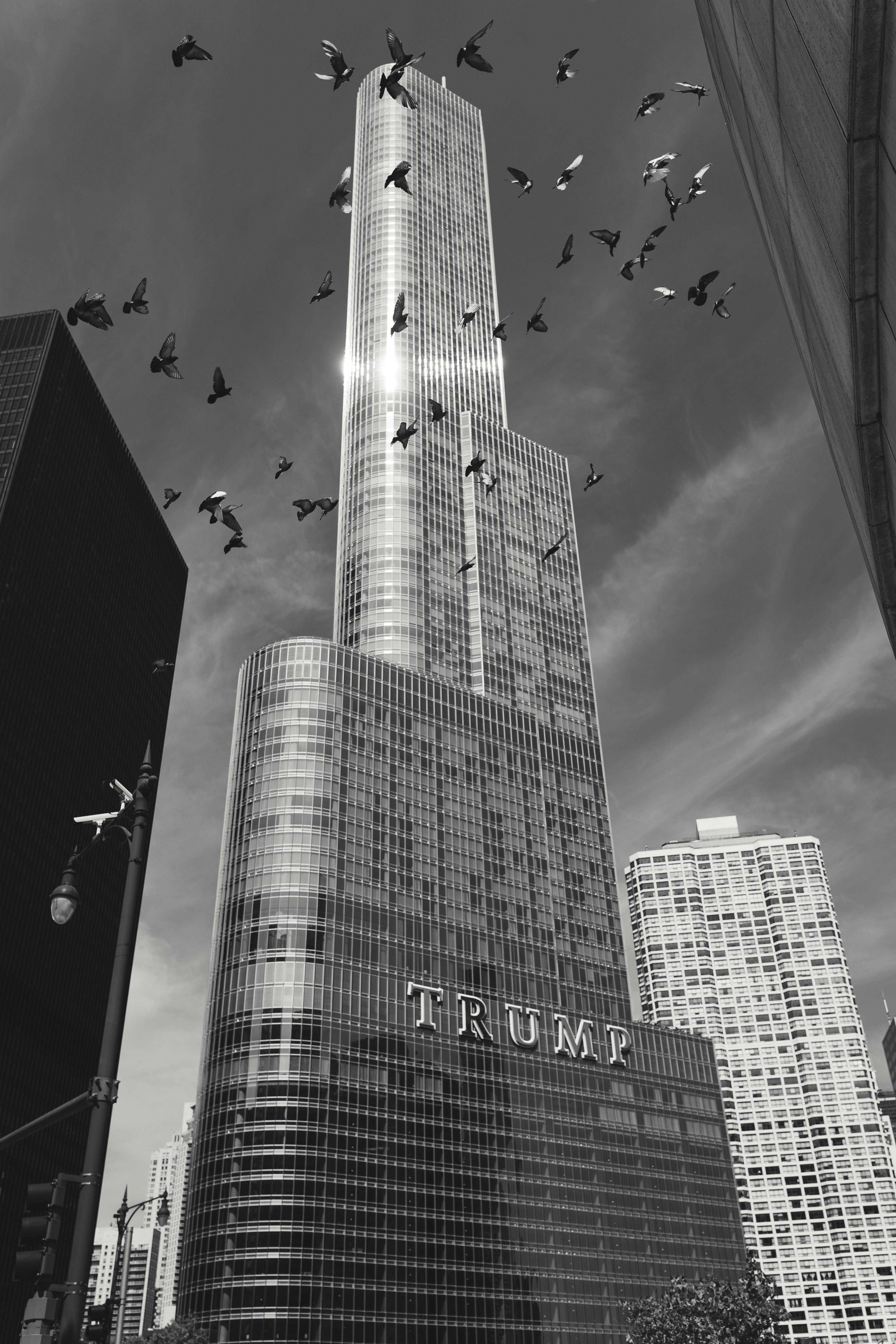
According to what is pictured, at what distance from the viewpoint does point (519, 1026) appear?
5330 inches

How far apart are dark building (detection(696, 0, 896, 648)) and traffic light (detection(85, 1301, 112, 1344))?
1383 cm

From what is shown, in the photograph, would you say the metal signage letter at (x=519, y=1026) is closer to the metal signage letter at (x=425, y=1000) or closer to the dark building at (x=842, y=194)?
the metal signage letter at (x=425, y=1000)

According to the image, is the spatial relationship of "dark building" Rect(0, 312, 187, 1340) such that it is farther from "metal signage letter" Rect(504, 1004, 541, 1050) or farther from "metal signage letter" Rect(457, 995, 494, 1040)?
"metal signage letter" Rect(504, 1004, 541, 1050)

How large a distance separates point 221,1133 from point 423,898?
3884 cm

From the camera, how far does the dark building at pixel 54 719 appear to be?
142 meters

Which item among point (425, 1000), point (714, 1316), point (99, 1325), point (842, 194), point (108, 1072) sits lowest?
point (99, 1325)

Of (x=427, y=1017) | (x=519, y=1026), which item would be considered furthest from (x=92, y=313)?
(x=519, y=1026)

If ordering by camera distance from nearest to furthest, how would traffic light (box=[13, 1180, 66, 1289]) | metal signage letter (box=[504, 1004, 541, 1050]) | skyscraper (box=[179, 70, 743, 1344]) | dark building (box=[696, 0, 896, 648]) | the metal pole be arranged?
dark building (box=[696, 0, 896, 648])
the metal pole
traffic light (box=[13, 1180, 66, 1289])
skyscraper (box=[179, 70, 743, 1344])
metal signage letter (box=[504, 1004, 541, 1050])

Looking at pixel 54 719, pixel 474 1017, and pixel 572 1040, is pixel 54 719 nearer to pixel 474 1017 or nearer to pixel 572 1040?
pixel 474 1017

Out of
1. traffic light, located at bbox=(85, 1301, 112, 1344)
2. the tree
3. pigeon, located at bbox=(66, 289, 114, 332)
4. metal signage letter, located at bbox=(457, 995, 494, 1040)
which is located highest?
metal signage letter, located at bbox=(457, 995, 494, 1040)

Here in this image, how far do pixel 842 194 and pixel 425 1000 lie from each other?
126 meters

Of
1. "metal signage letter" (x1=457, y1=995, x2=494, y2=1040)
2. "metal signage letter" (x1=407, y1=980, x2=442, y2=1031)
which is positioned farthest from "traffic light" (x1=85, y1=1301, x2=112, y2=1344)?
"metal signage letter" (x1=457, y1=995, x2=494, y2=1040)

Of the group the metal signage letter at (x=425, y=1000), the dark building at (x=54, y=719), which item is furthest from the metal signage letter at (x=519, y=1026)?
the dark building at (x=54, y=719)

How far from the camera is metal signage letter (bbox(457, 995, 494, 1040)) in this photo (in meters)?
129
